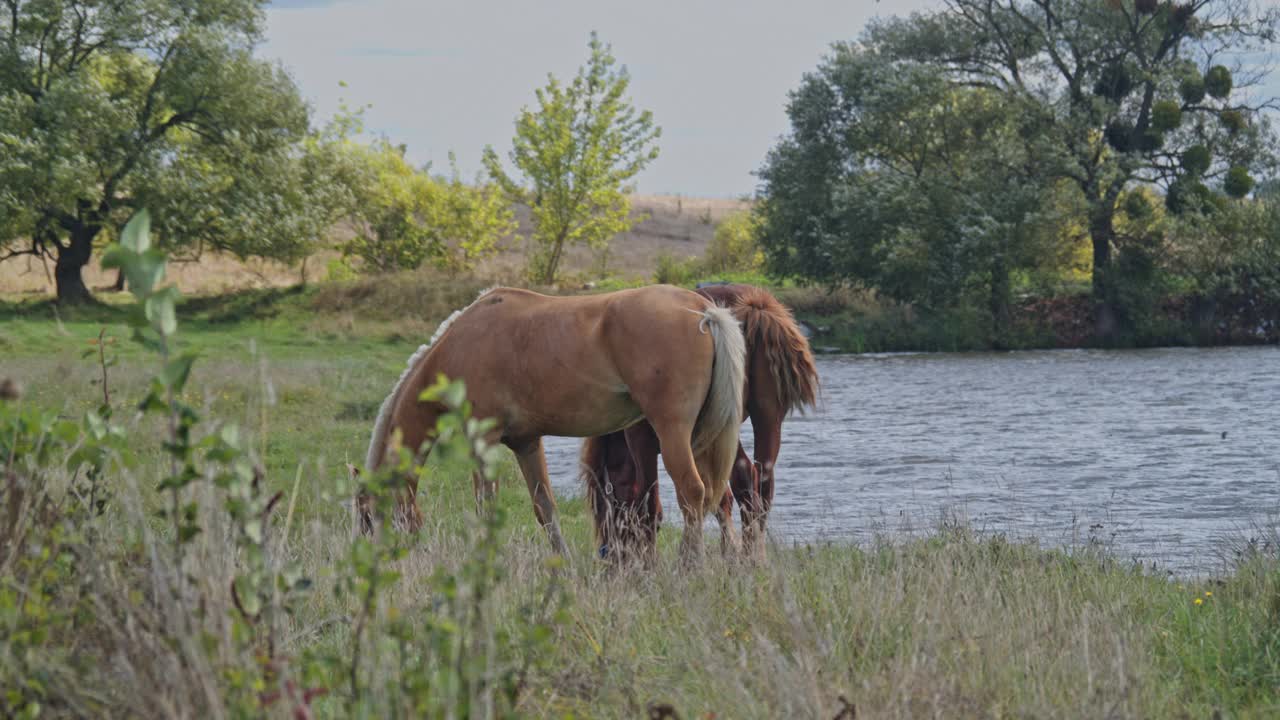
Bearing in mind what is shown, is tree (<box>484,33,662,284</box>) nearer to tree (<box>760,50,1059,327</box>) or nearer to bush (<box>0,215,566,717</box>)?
tree (<box>760,50,1059,327</box>)

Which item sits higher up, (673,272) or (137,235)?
(673,272)

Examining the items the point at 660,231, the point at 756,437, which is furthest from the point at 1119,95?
the point at 660,231

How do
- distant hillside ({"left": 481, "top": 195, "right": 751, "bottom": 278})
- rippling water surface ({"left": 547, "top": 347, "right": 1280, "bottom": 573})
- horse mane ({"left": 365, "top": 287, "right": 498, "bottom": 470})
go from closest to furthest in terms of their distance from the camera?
1. horse mane ({"left": 365, "top": 287, "right": 498, "bottom": 470})
2. rippling water surface ({"left": 547, "top": 347, "right": 1280, "bottom": 573})
3. distant hillside ({"left": 481, "top": 195, "right": 751, "bottom": 278})

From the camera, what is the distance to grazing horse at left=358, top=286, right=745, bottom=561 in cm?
673

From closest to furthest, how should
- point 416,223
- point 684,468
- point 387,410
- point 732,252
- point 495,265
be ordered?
1. point 684,468
2. point 387,410
3. point 416,223
4. point 495,265
5. point 732,252

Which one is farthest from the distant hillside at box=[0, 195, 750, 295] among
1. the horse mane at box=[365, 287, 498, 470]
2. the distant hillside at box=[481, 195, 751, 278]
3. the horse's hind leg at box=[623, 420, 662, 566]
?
the horse's hind leg at box=[623, 420, 662, 566]

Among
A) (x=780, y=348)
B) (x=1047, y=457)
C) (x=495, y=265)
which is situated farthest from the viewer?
(x=495, y=265)

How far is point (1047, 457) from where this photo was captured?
14.8 meters

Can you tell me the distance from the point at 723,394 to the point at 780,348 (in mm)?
785

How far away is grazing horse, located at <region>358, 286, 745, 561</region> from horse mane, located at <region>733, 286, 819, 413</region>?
644 millimetres

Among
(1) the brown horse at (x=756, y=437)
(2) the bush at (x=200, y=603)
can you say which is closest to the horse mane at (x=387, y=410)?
(1) the brown horse at (x=756, y=437)

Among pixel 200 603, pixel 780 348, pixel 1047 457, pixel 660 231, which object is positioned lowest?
pixel 1047 457

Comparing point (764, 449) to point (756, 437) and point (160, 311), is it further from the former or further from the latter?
point (160, 311)

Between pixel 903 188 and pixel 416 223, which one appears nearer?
pixel 903 188
